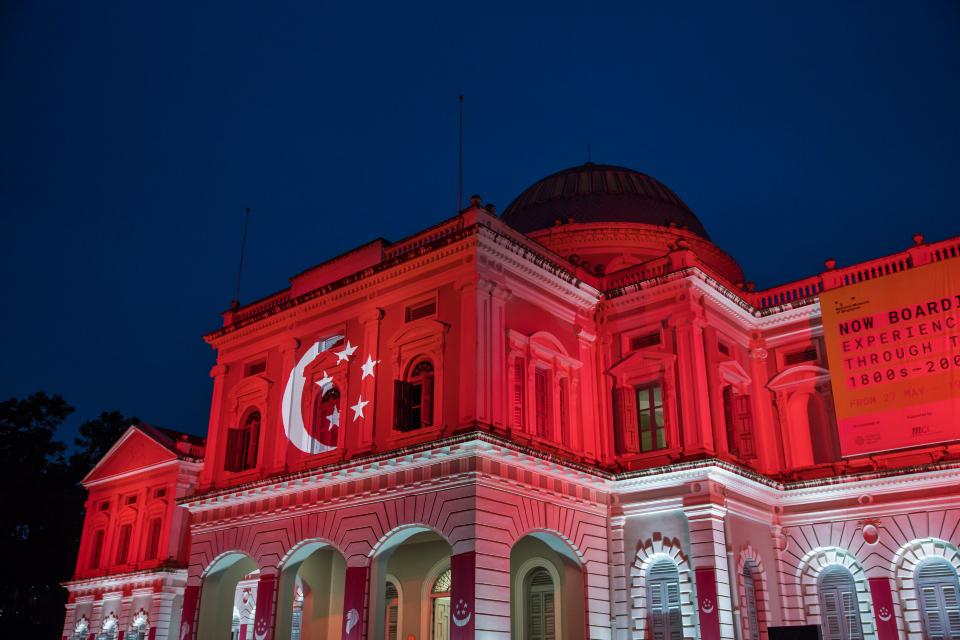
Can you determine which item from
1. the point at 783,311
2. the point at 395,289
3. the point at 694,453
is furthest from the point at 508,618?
the point at 783,311

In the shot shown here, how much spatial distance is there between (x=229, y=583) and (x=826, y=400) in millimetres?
16724

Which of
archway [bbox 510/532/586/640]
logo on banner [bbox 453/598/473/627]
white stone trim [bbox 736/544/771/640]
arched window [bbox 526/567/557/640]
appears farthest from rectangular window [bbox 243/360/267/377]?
white stone trim [bbox 736/544/771/640]

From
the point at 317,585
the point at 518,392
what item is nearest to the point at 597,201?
the point at 518,392

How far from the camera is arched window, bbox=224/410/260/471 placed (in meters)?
24.5

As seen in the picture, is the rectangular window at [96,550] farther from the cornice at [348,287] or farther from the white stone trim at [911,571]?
the white stone trim at [911,571]

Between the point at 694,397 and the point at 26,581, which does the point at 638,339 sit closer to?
the point at 694,397

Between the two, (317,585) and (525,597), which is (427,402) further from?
(317,585)

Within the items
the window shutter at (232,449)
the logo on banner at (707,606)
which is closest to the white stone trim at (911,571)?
the logo on banner at (707,606)

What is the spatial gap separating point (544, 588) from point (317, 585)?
619 cm

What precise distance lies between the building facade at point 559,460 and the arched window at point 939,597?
0.05 meters

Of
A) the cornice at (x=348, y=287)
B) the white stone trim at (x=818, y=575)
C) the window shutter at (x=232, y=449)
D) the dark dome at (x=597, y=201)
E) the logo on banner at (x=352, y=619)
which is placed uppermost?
the dark dome at (x=597, y=201)

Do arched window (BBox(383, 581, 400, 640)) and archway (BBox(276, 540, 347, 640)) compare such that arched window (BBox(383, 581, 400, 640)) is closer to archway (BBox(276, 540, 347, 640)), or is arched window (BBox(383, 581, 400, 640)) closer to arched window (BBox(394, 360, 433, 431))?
archway (BBox(276, 540, 347, 640))

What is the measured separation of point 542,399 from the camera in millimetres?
21641

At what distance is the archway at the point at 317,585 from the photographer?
22.1 meters
